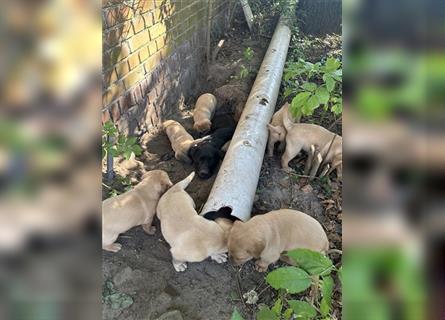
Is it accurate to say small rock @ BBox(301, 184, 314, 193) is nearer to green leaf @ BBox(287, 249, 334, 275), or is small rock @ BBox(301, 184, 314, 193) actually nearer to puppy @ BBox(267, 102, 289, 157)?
puppy @ BBox(267, 102, 289, 157)

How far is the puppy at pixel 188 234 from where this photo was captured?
2.21 metres

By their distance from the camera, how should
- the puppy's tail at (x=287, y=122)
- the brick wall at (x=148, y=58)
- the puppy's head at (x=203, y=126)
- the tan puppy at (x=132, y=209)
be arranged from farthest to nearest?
the puppy's head at (x=203, y=126)
the puppy's tail at (x=287, y=122)
the brick wall at (x=148, y=58)
the tan puppy at (x=132, y=209)

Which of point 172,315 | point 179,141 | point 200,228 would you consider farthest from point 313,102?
point 179,141

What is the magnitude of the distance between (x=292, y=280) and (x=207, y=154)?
217 centimetres

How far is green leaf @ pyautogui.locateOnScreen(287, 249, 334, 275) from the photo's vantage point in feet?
3.66

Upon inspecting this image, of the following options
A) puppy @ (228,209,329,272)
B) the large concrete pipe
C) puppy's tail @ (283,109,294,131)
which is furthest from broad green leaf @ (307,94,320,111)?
puppy's tail @ (283,109,294,131)

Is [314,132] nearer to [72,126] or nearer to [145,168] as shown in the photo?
[145,168]

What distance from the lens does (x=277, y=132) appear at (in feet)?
11.0

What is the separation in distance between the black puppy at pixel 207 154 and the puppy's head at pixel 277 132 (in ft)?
1.64

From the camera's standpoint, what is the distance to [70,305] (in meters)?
0.44

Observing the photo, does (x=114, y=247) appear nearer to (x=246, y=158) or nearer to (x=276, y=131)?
(x=246, y=158)

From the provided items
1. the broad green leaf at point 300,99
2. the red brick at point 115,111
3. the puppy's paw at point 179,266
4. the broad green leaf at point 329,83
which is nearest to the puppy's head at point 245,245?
the puppy's paw at point 179,266

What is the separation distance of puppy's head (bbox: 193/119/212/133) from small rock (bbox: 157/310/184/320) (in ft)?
7.25

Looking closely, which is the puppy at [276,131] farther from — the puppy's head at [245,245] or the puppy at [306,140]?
the puppy's head at [245,245]
